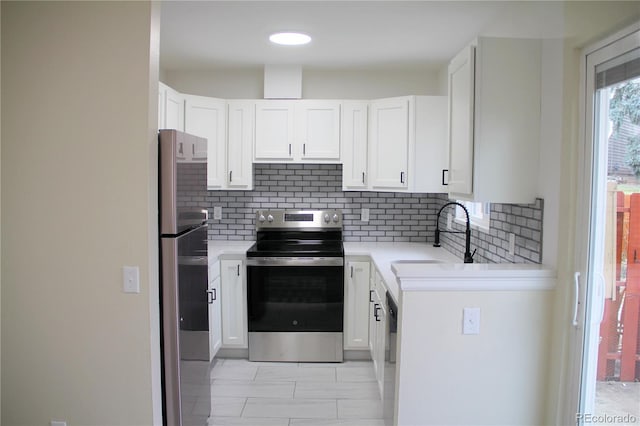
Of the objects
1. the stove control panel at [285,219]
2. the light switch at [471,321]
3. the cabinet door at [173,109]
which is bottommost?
the light switch at [471,321]

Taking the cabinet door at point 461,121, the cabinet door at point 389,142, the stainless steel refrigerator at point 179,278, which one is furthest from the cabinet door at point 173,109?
the cabinet door at point 461,121

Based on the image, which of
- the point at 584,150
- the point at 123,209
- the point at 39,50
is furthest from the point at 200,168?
the point at 584,150

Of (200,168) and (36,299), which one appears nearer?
(36,299)

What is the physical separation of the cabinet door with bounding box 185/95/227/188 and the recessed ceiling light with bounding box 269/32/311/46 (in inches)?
35.7

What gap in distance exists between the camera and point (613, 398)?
180 centimetres

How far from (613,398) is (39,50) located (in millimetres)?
2786

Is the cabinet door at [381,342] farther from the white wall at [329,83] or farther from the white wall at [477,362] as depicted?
the white wall at [329,83]

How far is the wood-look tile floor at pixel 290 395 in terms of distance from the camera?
9.46 ft

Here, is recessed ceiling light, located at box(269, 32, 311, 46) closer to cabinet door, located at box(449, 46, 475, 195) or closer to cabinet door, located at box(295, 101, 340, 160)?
cabinet door, located at box(295, 101, 340, 160)

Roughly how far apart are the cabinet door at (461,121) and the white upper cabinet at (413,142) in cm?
95

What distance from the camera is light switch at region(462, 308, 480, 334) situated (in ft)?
6.79

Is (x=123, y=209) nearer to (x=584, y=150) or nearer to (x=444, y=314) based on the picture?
(x=444, y=314)

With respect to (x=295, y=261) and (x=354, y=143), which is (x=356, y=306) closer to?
(x=295, y=261)

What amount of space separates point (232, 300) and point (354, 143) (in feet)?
5.43
